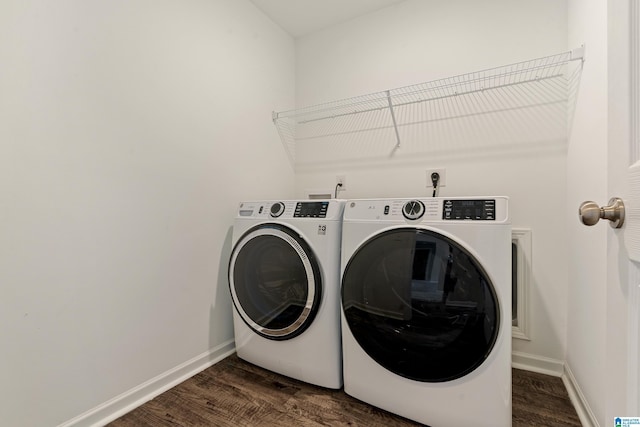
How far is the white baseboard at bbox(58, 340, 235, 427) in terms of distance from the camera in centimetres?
112

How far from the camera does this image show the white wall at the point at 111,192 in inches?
37.7

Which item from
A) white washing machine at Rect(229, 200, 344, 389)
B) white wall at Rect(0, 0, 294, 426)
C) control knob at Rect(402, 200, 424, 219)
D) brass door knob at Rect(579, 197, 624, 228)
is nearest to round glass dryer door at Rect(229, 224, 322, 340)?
white washing machine at Rect(229, 200, 344, 389)

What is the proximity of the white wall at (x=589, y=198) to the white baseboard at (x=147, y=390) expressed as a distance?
5.53 ft

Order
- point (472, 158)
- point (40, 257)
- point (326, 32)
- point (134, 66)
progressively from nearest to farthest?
point (40, 257)
point (134, 66)
point (472, 158)
point (326, 32)

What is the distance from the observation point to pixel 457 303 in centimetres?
103

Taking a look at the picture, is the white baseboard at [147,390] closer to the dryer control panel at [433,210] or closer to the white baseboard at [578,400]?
the dryer control panel at [433,210]

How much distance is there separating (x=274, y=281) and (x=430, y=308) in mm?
758

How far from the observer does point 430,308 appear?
107 cm

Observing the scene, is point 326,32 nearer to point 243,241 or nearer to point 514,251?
point 243,241

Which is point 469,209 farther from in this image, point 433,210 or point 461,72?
point 461,72

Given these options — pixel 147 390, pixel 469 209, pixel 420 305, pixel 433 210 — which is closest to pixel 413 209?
pixel 433 210

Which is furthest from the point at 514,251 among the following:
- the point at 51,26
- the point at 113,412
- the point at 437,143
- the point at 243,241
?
the point at 51,26

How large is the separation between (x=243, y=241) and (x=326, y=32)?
5.71 feet

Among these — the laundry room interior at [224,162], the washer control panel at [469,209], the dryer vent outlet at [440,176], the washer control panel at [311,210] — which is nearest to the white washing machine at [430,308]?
the washer control panel at [469,209]
